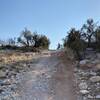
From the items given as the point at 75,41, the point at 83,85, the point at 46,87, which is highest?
the point at 75,41

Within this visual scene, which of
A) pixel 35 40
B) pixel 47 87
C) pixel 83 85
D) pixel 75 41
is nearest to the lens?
pixel 83 85

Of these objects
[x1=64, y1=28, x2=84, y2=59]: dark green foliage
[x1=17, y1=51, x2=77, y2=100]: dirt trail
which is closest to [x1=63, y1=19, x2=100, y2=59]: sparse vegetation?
[x1=64, y1=28, x2=84, y2=59]: dark green foliage

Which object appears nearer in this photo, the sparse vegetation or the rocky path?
the rocky path

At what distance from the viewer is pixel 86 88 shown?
13.8 meters

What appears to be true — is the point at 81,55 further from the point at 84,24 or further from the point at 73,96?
the point at 73,96

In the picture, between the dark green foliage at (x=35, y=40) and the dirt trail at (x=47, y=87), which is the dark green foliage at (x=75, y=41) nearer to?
the dirt trail at (x=47, y=87)

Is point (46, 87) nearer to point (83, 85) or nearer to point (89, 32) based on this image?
point (83, 85)

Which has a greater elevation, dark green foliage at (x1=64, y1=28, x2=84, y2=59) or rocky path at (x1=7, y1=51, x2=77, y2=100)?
dark green foliage at (x1=64, y1=28, x2=84, y2=59)

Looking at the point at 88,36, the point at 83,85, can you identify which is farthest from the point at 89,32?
the point at 83,85

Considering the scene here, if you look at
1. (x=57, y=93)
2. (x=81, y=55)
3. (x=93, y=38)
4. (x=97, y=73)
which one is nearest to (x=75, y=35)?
(x=93, y=38)

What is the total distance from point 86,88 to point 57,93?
70.7 inches

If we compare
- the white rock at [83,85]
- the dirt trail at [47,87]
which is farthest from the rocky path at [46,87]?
the white rock at [83,85]

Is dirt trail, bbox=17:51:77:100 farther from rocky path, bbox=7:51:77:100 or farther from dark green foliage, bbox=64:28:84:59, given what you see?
dark green foliage, bbox=64:28:84:59

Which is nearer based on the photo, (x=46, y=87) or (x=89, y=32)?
(x=46, y=87)
